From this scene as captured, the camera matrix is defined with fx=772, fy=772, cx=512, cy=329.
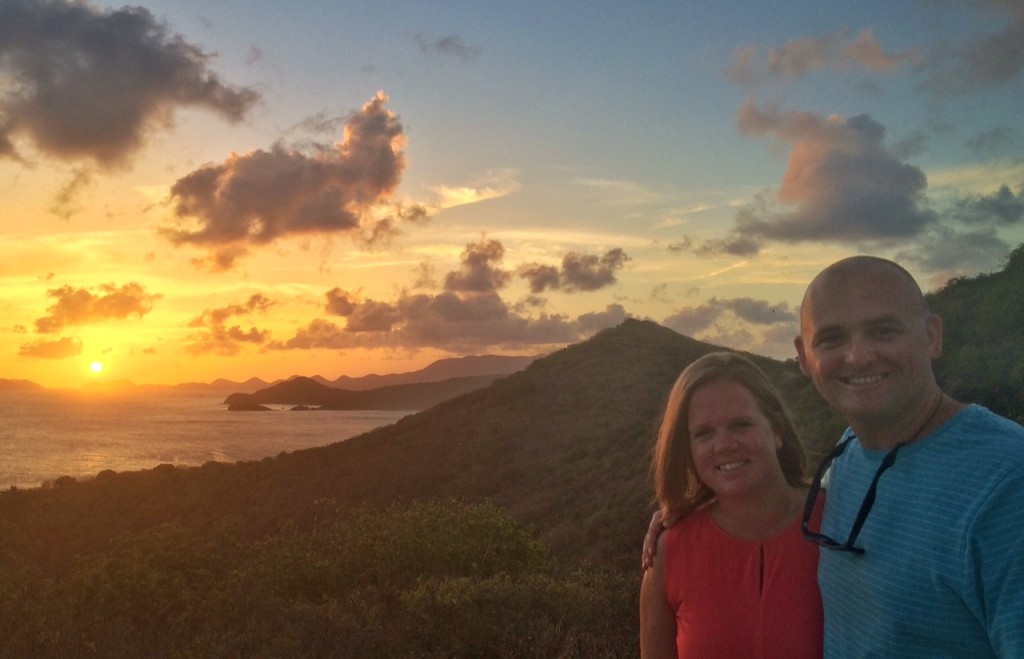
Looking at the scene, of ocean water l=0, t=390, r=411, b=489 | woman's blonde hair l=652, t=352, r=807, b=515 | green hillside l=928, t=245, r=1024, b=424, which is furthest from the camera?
ocean water l=0, t=390, r=411, b=489

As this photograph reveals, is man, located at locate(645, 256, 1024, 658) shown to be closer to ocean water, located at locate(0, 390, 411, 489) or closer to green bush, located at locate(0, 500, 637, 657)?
green bush, located at locate(0, 500, 637, 657)

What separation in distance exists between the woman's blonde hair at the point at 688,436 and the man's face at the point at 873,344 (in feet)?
1.86

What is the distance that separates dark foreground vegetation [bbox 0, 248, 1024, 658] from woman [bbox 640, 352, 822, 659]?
108 inches

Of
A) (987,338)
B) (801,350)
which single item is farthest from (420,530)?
(987,338)

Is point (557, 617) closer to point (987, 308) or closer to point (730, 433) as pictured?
point (730, 433)

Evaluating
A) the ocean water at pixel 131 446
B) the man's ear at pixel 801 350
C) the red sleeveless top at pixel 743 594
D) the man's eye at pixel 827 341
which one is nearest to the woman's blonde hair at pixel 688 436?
the red sleeveless top at pixel 743 594

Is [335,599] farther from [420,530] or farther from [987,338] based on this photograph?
[987,338]

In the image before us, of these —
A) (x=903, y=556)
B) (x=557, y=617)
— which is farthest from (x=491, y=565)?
(x=903, y=556)

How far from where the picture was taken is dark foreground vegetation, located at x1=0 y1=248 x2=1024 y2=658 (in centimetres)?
695

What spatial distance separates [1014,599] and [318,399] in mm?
148871

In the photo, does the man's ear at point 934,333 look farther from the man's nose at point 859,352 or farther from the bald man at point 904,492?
the man's nose at point 859,352

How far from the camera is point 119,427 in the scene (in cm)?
9575

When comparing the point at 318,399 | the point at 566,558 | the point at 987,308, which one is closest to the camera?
the point at 566,558

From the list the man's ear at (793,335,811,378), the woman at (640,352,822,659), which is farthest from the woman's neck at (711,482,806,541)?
the man's ear at (793,335,811,378)
